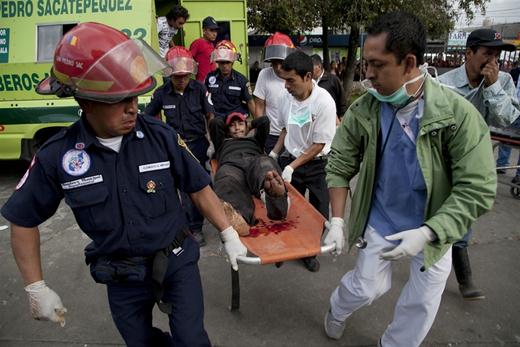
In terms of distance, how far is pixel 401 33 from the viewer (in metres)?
1.62

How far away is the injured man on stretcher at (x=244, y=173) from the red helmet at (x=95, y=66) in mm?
1230

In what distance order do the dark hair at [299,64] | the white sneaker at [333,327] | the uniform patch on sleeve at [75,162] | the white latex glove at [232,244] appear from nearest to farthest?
the uniform patch on sleeve at [75,162] → the white latex glove at [232,244] → the white sneaker at [333,327] → the dark hair at [299,64]

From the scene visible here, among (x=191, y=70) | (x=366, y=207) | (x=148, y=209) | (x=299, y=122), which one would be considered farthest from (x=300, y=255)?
(x=191, y=70)

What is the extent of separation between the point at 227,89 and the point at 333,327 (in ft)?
9.28

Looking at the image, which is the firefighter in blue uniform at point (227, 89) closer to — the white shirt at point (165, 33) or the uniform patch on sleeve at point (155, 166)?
the white shirt at point (165, 33)

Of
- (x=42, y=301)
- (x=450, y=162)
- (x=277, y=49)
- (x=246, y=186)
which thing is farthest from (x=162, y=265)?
(x=277, y=49)

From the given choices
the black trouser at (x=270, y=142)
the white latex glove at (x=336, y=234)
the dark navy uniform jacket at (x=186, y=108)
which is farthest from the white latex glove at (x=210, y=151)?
the white latex glove at (x=336, y=234)

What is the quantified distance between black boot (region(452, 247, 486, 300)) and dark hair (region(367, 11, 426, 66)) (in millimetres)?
1640

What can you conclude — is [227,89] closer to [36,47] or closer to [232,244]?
[36,47]

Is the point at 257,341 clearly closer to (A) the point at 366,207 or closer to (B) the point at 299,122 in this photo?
(A) the point at 366,207

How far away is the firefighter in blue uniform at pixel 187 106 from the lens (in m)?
3.70

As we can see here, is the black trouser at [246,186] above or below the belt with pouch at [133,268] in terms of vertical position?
above

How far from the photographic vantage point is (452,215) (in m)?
1.62

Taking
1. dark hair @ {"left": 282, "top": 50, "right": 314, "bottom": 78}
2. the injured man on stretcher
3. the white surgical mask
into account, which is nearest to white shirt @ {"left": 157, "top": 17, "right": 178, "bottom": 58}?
the injured man on stretcher
